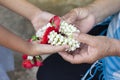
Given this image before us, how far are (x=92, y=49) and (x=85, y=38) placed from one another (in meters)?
0.07

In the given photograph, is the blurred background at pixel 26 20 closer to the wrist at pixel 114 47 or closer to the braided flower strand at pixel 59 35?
the braided flower strand at pixel 59 35

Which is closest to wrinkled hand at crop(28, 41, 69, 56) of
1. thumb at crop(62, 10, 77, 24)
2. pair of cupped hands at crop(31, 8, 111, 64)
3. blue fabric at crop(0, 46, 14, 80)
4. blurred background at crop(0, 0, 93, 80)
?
pair of cupped hands at crop(31, 8, 111, 64)

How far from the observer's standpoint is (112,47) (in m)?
1.35

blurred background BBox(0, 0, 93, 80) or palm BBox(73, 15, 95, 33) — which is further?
blurred background BBox(0, 0, 93, 80)

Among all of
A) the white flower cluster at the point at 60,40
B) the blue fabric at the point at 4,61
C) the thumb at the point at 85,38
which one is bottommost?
the blue fabric at the point at 4,61

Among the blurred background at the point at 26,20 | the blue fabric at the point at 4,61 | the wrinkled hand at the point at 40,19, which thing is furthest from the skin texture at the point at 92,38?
the blurred background at the point at 26,20

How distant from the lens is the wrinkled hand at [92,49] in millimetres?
1319

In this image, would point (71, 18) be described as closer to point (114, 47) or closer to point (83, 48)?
point (83, 48)

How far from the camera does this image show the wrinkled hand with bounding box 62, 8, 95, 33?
4.99ft

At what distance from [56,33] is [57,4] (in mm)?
1530

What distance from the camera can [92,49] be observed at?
135cm

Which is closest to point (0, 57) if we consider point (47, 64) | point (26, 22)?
point (47, 64)

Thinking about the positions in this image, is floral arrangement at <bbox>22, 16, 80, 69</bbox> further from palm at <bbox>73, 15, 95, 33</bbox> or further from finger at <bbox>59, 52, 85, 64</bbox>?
palm at <bbox>73, 15, 95, 33</bbox>

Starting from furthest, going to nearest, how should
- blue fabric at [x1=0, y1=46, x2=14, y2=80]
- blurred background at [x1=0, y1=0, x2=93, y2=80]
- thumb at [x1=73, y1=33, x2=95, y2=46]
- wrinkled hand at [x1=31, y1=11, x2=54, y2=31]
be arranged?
blurred background at [x1=0, y1=0, x2=93, y2=80], blue fabric at [x1=0, y1=46, x2=14, y2=80], wrinkled hand at [x1=31, y1=11, x2=54, y2=31], thumb at [x1=73, y1=33, x2=95, y2=46]
